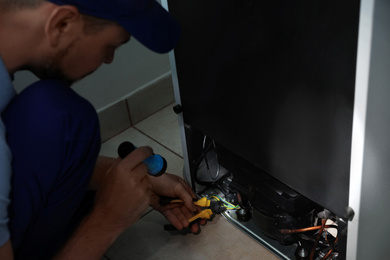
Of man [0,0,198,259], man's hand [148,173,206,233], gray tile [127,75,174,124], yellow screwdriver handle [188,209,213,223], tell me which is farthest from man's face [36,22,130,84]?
gray tile [127,75,174,124]

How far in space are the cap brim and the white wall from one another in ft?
2.32

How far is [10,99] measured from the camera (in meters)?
0.86

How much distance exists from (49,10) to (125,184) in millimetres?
337

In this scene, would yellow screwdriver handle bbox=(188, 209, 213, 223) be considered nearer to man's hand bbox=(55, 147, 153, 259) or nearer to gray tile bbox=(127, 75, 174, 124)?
man's hand bbox=(55, 147, 153, 259)

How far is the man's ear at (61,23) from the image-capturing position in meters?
0.75

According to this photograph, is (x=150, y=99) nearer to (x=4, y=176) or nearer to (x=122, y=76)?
(x=122, y=76)

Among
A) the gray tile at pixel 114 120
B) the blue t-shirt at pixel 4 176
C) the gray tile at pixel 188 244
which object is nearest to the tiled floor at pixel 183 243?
the gray tile at pixel 188 244

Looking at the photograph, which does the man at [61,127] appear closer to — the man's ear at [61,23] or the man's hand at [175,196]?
the man's ear at [61,23]

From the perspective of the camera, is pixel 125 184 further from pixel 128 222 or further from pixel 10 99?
pixel 10 99

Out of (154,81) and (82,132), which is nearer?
(82,132)

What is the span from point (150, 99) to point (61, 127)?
88cm

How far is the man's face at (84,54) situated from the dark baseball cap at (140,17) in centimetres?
3

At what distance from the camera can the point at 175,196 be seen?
1.23 meters

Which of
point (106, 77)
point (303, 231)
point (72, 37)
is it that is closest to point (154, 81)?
point (106, 77)
